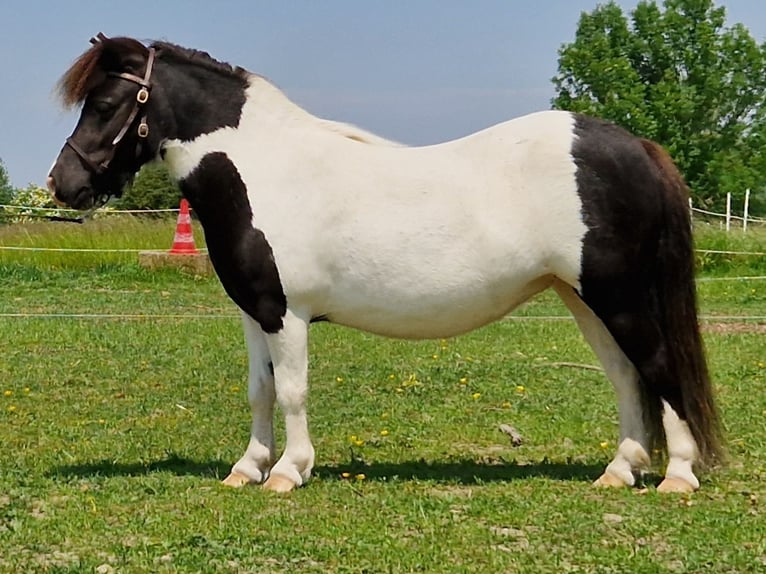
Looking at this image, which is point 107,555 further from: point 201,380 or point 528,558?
point 201,380

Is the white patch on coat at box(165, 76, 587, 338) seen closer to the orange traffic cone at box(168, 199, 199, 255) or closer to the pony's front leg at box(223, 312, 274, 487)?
the pony's front leg at box(223, 312, 274, 487)

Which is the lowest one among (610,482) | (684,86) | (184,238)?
(610,482)

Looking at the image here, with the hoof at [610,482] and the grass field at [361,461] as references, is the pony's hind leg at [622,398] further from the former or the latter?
the grass field at [361,461]

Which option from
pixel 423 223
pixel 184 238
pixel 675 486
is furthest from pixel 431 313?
pixel 184 238

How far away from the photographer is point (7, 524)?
15.3ft

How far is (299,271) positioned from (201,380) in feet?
12.4

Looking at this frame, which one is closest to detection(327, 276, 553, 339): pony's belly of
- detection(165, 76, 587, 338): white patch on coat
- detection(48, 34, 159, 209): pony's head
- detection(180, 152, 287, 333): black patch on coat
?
detection(165, 76, 587, 338): white patch on coat

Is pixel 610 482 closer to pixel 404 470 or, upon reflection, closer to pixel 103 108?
pixel 404 470

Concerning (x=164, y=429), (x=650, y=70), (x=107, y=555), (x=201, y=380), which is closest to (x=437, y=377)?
(x=201, y=380)

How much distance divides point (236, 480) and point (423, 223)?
165 cm

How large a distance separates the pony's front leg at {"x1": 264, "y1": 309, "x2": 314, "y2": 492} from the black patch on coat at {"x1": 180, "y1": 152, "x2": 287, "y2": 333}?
8 centimetres

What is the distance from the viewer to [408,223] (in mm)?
5203

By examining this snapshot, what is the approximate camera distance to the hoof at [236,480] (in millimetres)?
5363

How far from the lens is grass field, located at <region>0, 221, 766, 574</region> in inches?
168
